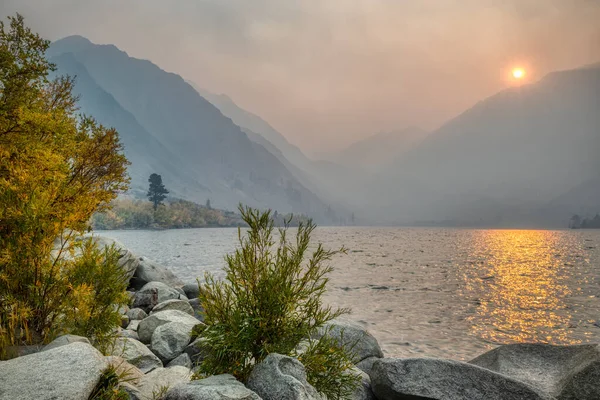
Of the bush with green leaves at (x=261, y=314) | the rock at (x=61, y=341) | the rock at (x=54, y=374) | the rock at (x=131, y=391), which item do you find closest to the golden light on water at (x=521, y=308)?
the bush with green leaves at (x=261, y=314)

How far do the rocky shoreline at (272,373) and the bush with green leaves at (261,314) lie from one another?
0.55 m

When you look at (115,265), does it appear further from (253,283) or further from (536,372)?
(536,372)

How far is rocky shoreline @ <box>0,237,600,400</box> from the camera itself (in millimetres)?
5727

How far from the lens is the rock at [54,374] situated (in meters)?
5.56

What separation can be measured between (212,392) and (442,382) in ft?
18.5

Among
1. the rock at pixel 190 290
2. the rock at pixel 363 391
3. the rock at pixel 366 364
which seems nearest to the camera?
the rock at pixel 363 391

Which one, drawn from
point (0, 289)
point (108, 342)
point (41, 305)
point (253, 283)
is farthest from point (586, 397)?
point (0, 289)

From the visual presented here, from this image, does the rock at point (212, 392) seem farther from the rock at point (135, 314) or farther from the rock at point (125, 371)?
the rock at point (135, 314)

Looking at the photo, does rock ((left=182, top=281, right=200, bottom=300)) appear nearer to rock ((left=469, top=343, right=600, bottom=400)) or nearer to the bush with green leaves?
rock ((left=469, top=343, right=600, bottom=400))

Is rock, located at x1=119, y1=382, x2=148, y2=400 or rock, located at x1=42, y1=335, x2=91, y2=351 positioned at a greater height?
rock, located at x1=42, y1=335, x2=91, y2=351

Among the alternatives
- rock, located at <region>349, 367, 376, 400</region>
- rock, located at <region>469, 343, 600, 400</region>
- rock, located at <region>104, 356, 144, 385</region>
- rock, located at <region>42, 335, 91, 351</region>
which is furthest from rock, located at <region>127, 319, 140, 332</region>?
rock, located at <region>469, 343, 600, 400</region>

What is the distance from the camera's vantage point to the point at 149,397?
22.5ft

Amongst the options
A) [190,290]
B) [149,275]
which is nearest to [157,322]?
[190,290]

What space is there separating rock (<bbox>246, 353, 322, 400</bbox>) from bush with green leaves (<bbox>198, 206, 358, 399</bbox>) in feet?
1.86
